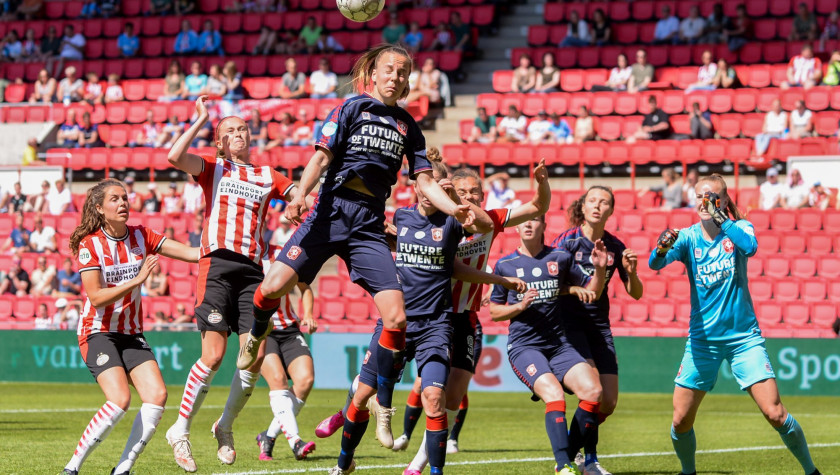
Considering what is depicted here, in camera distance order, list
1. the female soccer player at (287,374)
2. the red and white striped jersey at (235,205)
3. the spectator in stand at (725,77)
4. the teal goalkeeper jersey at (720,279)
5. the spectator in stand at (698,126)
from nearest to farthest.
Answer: the teal goalkeeper jersey at (720,279) → the red and white striped jersey at (235,205) → the female soccer player at (287,374) → the spectator in stand at (698,126) → the spectator in stand at (725,77)

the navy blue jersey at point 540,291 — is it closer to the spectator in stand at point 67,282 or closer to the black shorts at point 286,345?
the black shorts at point 286,345

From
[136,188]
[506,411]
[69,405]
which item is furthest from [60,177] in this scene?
[506,411]

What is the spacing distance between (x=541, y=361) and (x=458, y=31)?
1894 centimetres

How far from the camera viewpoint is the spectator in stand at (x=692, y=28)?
24.7 meters

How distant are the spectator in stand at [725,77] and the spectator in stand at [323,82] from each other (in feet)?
26.4

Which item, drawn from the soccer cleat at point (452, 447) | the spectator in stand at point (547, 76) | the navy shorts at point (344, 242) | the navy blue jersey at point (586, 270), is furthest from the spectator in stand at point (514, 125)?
the navy shorts at point (344, 242)

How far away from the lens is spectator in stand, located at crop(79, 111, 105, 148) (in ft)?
87.8

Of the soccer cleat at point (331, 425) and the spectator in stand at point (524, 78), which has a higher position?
the spectator in stand at point (524, 78)

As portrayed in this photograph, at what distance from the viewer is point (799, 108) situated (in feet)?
70.1

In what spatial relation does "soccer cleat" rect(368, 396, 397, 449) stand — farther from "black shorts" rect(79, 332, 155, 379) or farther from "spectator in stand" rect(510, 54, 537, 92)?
"spectator in stand" rect(510, 54, 537, 92)

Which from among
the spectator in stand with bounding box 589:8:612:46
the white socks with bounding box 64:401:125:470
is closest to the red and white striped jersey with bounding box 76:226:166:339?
the white socks with bounding box 64:401:125:470

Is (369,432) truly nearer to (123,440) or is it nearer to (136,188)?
(123,440)

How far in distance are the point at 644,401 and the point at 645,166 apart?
685 cm

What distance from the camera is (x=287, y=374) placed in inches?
417
